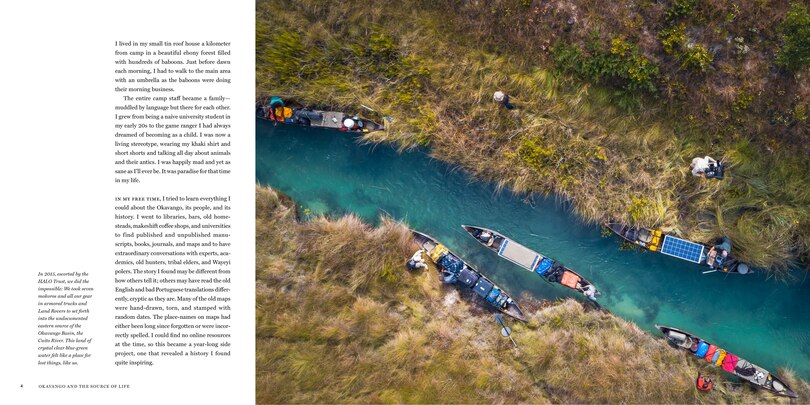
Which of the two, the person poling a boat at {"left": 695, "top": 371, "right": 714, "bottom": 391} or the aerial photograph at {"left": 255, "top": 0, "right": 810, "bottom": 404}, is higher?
the aerial photograph at {"left": 255, "top": 0, "right": 810, "bottom": 404}

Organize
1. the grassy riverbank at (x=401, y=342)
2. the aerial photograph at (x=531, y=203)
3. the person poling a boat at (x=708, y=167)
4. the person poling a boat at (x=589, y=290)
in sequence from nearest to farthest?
the aerial photograph at (x=531, y=203) < the person poling a boat at (x=708, y=167) < the grassy riverbank at (x=401, y=342) < the person poling a boat at (x=589, y=290)

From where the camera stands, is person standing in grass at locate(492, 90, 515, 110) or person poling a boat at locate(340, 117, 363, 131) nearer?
person standing in grass at locate(492, 90, 515, 110)

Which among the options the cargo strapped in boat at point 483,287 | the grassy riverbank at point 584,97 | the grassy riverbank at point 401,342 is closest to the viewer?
the grassy riverbank at point 584,97

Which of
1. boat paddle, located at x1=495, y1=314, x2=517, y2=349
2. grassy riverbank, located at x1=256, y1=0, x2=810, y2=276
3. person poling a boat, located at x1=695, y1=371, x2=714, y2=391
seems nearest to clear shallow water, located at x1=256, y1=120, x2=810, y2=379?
grassy riverbank, located at x1=256, y1=0, x2=810, y2=276

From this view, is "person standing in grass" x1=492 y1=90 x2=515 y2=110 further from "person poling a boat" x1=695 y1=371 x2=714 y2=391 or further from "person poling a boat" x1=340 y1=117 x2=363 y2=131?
"person poling a boat" x1=695 y1=371 x2=714 y2=391

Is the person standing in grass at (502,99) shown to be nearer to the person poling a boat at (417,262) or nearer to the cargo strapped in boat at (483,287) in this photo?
the person poling a boat at (417,262)

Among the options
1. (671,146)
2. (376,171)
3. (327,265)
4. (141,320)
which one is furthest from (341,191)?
(671,146)

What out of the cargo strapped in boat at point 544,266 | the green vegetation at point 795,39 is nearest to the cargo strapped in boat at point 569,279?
the cargo strapped in boat at point 544,266

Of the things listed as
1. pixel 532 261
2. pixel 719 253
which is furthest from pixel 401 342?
pixel 719 253
